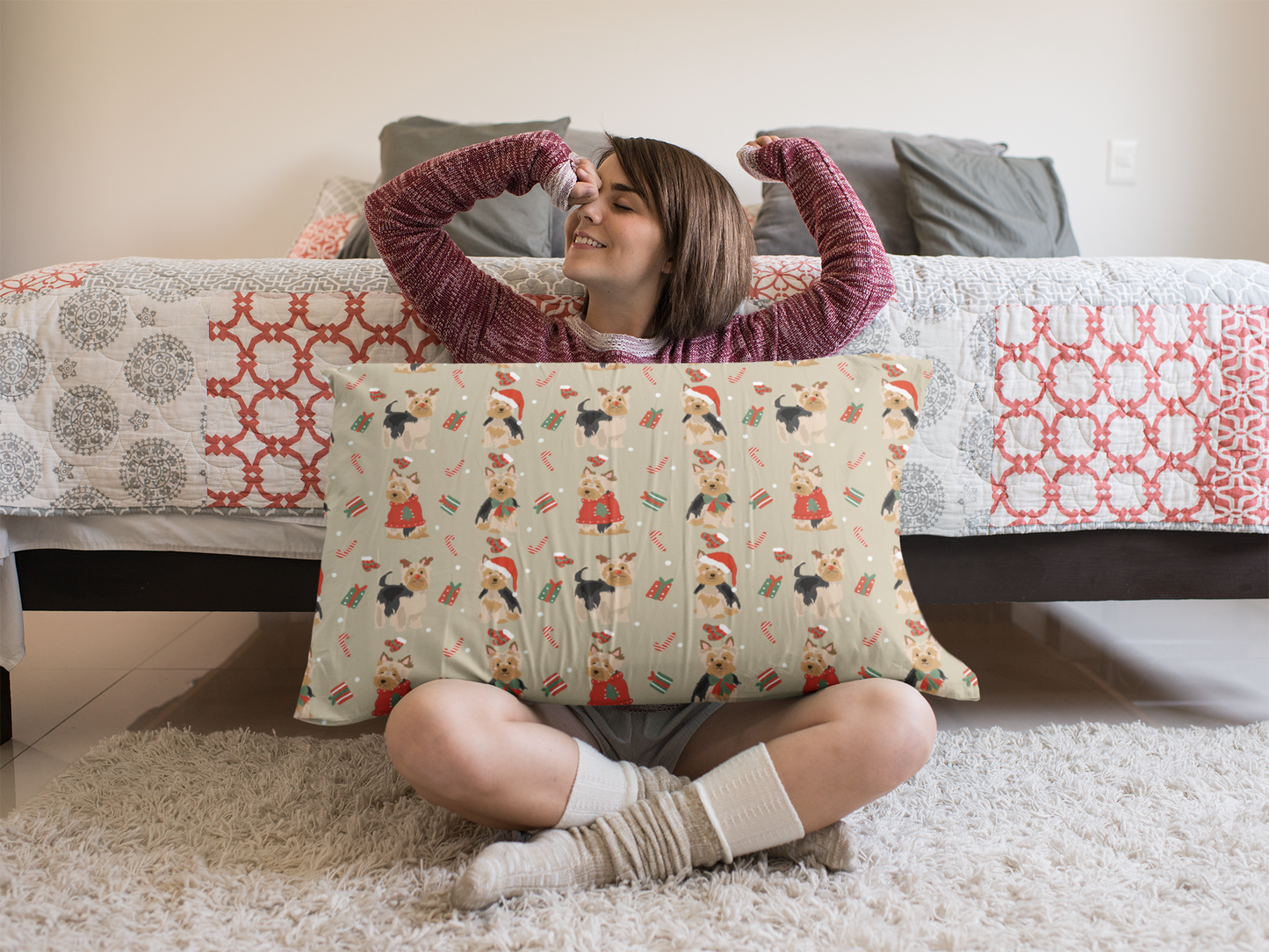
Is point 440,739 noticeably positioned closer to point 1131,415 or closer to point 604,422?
point 604,422

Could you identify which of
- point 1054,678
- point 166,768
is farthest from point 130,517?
point 1054,678

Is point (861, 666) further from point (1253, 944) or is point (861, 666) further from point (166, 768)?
point (166, 768)

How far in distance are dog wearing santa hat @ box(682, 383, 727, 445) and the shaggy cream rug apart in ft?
1.21

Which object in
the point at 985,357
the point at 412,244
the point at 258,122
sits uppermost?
the point at 258,122

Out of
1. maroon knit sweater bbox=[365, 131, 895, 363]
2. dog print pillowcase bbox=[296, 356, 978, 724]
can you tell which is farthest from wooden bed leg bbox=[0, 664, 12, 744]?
maroon knit sweater bbox=[365, 131, 895, 363]

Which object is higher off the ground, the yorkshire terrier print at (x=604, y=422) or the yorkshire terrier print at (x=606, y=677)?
the yorkshire terrier print at (x=604, y=422)

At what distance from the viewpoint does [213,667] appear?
4.36 ft

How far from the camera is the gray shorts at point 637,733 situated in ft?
2.73

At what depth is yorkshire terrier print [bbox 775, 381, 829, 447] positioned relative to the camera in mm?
776

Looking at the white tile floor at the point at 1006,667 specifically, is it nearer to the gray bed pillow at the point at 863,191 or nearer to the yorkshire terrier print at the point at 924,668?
the yorkshire terrier print at the point at 924,668

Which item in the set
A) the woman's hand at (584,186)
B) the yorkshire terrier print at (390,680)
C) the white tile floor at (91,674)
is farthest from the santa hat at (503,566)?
the white tile floor at (91,674)

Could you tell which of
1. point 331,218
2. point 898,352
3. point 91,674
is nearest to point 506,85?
point 331,218

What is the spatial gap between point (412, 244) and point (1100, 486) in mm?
833

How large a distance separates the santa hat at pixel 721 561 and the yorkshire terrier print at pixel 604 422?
0.13 m
